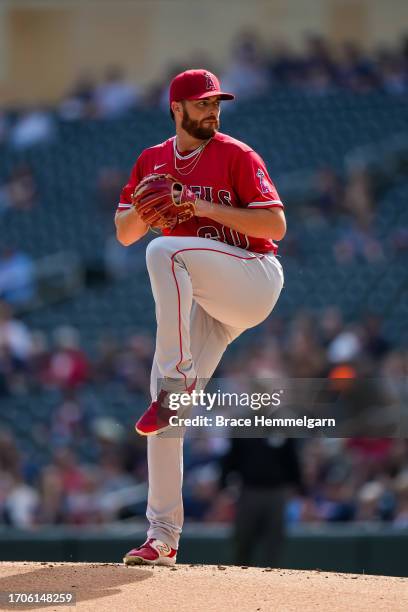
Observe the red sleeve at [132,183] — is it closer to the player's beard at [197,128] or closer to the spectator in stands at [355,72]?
the player's beard at [197,128]

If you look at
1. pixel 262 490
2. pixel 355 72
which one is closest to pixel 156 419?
pixel 262 490

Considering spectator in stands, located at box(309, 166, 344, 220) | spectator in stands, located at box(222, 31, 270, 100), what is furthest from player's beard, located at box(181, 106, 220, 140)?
spectator in stands, located at box(222, 31, 270, 100)

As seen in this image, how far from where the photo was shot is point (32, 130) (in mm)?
14203

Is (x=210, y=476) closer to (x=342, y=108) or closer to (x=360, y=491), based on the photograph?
(x=360, y=491)

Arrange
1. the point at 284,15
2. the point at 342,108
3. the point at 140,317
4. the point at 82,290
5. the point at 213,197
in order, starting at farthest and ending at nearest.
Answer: the point at 284,15 < the point at 342,108 < the point at 82,290 < the point at 140,317 < the point at 213,197

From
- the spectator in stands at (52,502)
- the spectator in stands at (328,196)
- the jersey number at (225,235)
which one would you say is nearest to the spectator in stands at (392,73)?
the spectator in stands at (328,196)

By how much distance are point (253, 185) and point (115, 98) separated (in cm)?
1090

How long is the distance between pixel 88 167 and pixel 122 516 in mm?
6140

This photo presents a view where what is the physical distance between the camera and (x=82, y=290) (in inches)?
467

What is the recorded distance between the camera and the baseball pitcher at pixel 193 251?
390cm

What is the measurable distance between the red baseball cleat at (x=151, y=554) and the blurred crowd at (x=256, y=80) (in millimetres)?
9279

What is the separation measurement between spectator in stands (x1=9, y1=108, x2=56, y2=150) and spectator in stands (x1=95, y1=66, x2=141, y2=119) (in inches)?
25.5

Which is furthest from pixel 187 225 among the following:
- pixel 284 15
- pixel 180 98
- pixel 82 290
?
pixel 284 15

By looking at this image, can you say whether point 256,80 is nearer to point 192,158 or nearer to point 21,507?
point 21,507
